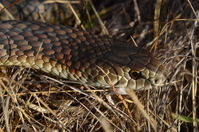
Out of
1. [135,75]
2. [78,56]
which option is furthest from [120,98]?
[78,56]

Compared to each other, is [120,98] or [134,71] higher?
[134,71]

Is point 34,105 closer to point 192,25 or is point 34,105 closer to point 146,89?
point 146,89

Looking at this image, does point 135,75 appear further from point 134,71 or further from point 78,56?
point 78,56

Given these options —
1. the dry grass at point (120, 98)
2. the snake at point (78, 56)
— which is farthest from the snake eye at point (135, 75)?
the dry grass at point (120, 98)

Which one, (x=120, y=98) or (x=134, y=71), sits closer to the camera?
(x=134, y=71)

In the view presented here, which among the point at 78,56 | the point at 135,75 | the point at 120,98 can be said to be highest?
the point at 78,56
